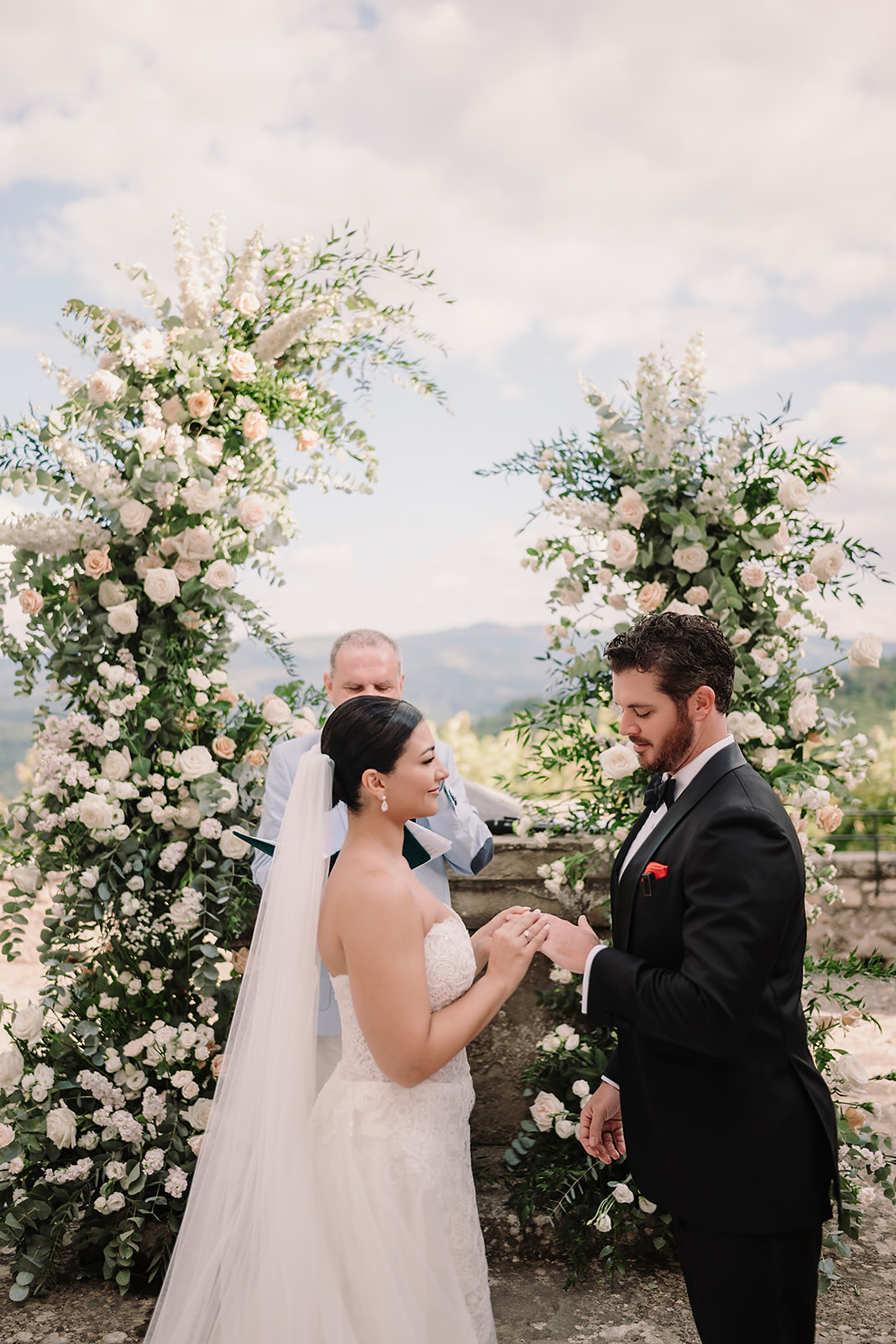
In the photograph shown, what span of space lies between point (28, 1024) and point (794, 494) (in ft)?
11.4

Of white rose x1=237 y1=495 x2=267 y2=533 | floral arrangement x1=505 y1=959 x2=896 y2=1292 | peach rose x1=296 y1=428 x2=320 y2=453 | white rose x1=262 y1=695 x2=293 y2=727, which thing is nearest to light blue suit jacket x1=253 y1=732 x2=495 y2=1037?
white rose x1=262 y1=695 x2=293 y2=727

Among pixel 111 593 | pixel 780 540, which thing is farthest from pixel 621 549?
pixel 111 593

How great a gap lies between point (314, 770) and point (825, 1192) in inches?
61.2

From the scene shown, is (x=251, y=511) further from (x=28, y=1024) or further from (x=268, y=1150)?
(x=268, y=1150)

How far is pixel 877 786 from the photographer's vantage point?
10.5m

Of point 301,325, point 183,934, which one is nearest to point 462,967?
point 183,934

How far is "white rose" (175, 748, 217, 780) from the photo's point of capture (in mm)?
3664

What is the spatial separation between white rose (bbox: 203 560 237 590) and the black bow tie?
6.01 ft

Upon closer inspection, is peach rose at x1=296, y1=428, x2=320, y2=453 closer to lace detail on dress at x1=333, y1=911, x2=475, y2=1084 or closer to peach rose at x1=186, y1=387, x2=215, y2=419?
peach rose at x1=186, y1=387, x2=215, y2=419

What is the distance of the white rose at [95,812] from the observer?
3.53 m

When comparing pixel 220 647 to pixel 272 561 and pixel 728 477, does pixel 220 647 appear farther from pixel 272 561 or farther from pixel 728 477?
pixel 728 477

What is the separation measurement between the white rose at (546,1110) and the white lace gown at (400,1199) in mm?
1264

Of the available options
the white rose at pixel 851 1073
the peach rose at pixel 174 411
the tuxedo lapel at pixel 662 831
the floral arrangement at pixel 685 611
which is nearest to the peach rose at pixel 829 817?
the floral arrangement at pixel 685 611

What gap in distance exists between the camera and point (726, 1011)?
205 cm
